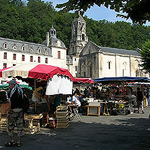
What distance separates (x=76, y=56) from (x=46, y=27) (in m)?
15.3

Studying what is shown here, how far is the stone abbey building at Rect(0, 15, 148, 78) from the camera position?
153ft

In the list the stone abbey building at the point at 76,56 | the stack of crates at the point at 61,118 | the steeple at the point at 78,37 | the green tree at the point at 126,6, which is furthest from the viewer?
the steeple at the point at 78,37

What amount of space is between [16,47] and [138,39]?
61292 mm

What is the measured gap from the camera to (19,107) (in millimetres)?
6156

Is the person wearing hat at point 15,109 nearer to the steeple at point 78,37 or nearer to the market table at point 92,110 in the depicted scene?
the market table at point 92,110

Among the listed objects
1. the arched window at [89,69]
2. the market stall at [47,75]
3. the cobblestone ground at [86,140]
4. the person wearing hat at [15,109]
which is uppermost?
the arched window at [89,69]

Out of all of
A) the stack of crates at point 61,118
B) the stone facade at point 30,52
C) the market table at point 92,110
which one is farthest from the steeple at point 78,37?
the stack of crates at point 61,118

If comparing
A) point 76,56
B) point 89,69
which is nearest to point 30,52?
point 76,56

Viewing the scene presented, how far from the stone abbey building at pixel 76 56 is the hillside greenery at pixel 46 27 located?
8875mm

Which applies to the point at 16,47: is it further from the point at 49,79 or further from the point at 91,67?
the point at 49,79

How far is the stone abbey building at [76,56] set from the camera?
153 feet

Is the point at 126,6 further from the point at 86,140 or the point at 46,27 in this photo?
the point at 46,27

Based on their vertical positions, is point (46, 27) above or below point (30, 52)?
above

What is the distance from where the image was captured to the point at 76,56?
6372 cm
